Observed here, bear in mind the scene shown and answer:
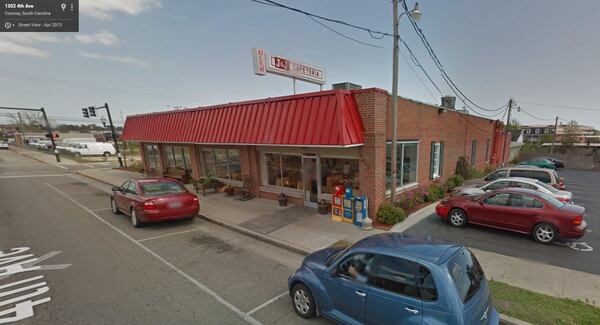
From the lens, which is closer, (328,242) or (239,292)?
(239,292)

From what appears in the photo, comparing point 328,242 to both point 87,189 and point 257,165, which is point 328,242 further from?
point 87,189

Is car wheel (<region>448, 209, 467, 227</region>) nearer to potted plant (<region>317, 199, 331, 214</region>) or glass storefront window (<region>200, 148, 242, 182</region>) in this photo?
potted plant (<region>317, 199, 331, 214</region>)

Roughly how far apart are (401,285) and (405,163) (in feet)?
26.9

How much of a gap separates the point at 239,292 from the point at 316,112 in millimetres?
5561

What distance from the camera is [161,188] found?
8.63 m

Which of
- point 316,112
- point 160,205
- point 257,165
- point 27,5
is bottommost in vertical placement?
point 160,205

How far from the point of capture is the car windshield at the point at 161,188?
27.4 ft

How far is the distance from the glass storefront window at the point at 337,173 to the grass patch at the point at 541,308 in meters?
5.09

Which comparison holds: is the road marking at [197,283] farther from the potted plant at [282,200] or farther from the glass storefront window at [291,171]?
the glass storefront window at [291,171]

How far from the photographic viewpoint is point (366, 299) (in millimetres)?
3199

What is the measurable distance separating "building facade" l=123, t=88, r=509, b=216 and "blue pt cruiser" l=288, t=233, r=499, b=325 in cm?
430

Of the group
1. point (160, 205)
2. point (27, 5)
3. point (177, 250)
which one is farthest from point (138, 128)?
point (177, 250)

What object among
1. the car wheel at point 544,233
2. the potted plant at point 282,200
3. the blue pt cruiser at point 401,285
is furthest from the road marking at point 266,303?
Answer: the car wheel at point 544,233

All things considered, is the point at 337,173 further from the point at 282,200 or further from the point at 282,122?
the point at 282,122
